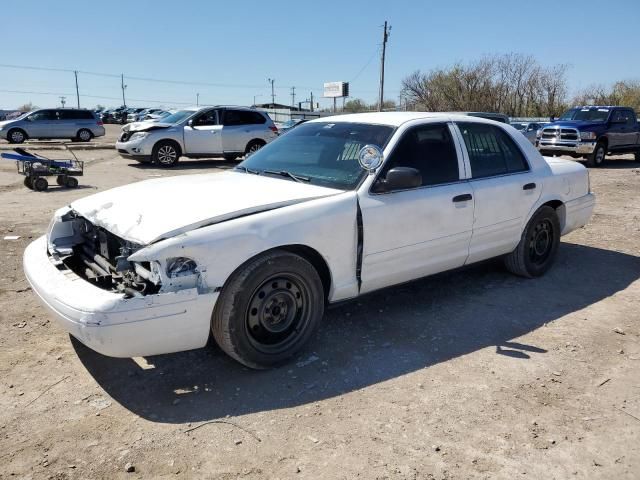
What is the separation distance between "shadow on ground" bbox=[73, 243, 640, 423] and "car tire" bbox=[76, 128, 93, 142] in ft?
80.4

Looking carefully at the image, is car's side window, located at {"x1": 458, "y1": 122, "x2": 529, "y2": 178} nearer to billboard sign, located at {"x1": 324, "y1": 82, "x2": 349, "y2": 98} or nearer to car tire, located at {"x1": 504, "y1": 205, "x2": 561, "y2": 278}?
car tire, located at {"x1": 504, "y1": 205, "x2": 561, "y2": 278}

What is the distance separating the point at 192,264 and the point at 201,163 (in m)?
13.8

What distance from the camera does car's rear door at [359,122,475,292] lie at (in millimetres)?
3785

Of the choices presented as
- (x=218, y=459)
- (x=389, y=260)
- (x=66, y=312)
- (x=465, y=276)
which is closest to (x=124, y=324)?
(x=66, y=312)

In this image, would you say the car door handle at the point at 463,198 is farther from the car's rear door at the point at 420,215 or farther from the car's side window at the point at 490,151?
the car's side window at the point at 490,151

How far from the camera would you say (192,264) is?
3.00 meters

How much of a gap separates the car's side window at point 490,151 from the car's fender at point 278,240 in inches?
59.3

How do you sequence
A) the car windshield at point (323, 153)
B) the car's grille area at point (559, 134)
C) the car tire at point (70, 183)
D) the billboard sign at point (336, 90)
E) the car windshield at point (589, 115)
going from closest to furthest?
the car windshield at point (323, 153) → the car tire at point (70, 183) → the car's grille area at point (559, 134) → the car windshield at point (589, 115) → the billboard sign at point (336, 90)

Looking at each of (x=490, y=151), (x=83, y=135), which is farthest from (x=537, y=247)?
(x=83, y=135)

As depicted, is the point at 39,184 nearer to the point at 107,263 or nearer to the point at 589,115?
the point at 107,263

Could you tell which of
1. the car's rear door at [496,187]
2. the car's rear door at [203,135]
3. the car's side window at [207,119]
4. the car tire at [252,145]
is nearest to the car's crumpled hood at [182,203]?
the car's rear door at [496,187]

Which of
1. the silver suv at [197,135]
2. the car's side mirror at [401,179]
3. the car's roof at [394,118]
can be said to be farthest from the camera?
the silver suv at [197,135]

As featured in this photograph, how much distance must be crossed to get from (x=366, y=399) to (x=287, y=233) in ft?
3.64

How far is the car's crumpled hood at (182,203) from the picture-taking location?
310 centimetres
